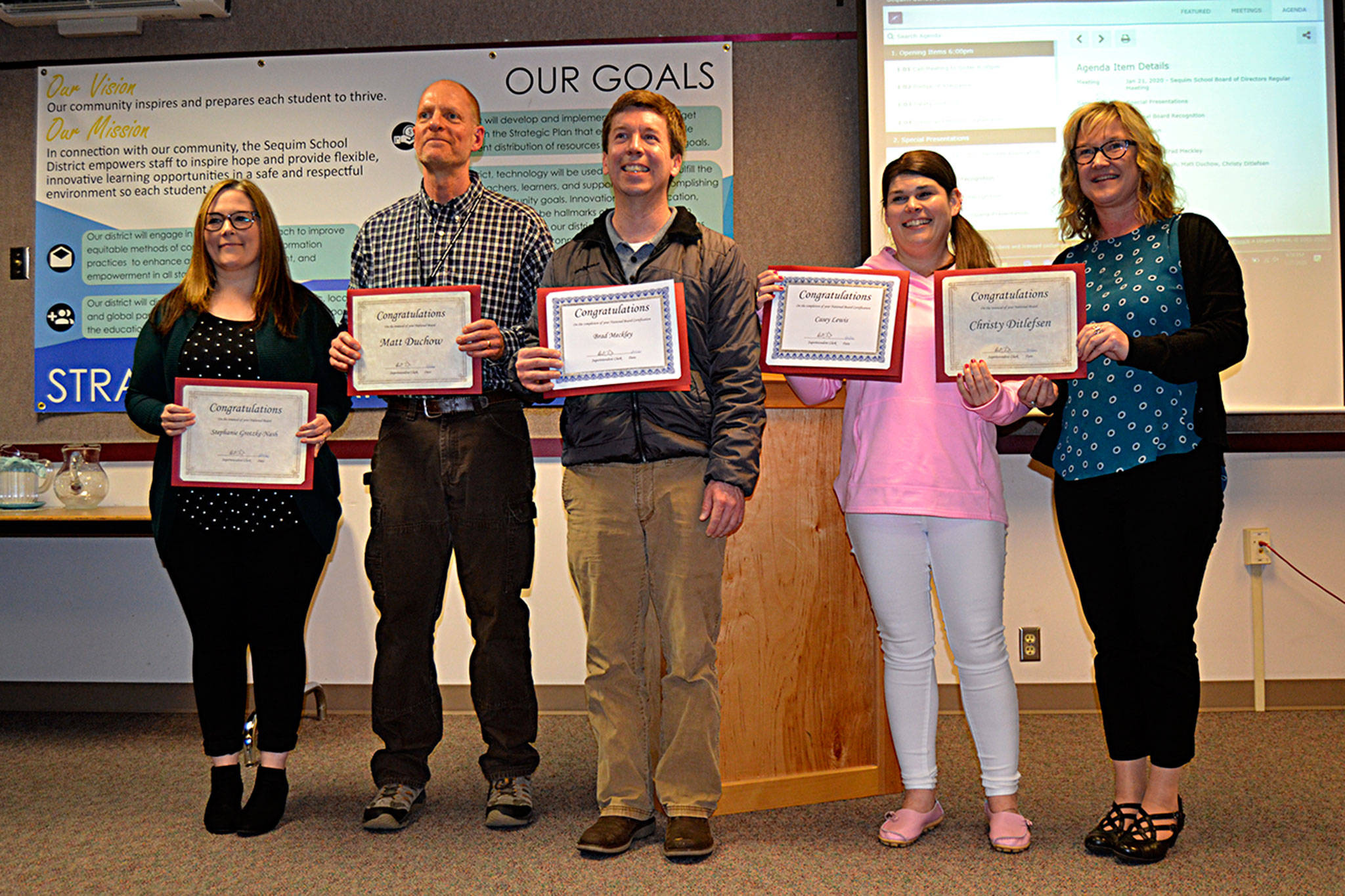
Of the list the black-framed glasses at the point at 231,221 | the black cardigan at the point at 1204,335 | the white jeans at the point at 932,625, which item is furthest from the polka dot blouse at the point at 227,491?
the black cardigan at the point at 1204,335

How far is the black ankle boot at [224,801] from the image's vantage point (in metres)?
2.34

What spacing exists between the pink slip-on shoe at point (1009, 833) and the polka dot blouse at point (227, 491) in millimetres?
1770

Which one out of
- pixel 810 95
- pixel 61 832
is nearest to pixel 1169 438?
pixel 810 95

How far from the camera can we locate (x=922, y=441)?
7.17 ft

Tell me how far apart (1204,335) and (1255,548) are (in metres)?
1.83

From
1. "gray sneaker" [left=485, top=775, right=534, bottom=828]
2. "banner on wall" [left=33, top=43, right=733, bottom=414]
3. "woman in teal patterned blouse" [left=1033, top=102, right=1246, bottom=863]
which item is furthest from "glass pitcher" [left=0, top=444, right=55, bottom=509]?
"woman in teal patterned blouse" [left=1033, top=102, right=1246, bottom=863]

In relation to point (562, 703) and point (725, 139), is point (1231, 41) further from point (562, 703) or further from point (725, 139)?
point (562, 703)

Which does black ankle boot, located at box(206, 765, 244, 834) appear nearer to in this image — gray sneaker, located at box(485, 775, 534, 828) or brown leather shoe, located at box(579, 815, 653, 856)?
gray sneaker, located at box(485, 775, 534, 828)

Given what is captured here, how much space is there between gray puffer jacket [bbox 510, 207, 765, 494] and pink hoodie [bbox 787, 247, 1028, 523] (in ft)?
0.63

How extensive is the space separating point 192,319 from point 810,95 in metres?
2.29

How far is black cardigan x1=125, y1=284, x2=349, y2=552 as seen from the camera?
7.65ft

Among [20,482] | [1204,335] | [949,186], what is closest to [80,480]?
[20,482]

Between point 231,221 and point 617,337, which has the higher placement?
point 231,221

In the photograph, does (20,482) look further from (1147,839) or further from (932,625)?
(1147,839)
